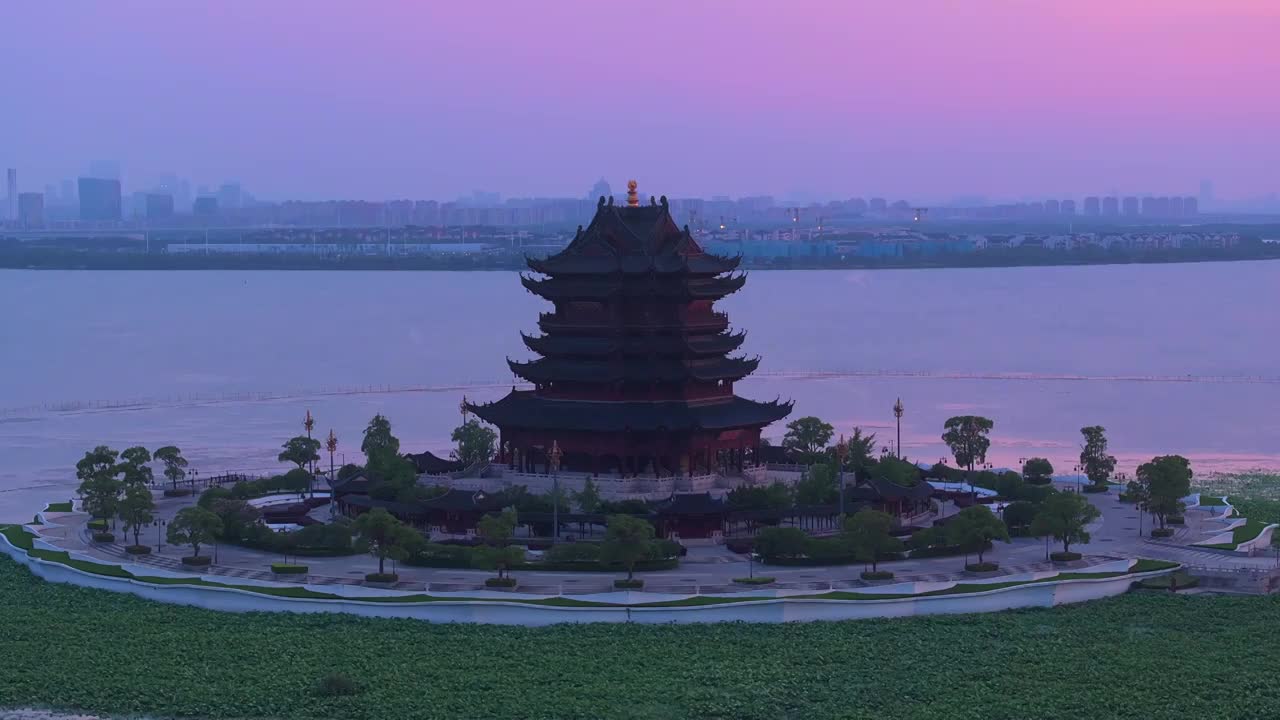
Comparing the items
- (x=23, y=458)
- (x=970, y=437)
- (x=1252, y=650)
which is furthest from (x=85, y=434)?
(x=1252, y=650)

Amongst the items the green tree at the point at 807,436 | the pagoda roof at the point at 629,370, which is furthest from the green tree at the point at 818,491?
the green tree at the point at 807,436

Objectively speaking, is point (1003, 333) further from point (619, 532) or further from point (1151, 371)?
point (619, 532)

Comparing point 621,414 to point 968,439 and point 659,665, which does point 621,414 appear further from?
point 659,665

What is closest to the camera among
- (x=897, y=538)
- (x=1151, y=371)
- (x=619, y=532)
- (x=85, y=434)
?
(x=619, y=532)

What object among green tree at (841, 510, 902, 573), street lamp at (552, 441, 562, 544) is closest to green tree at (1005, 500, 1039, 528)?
green tree at (841, 510, 902, 573)

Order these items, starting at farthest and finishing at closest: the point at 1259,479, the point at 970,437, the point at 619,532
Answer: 1. the point at 1259,479
2. the point at 970,437
3. the point at 619,532
